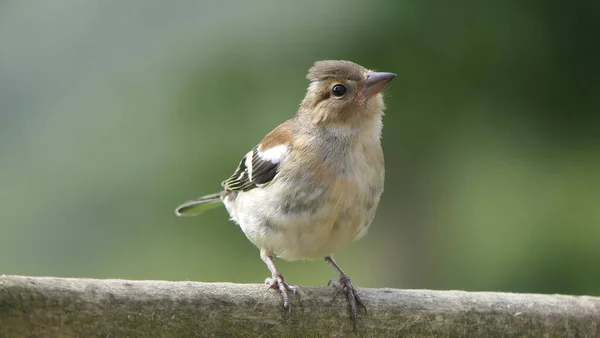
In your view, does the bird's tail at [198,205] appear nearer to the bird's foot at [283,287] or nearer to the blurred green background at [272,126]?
the blurred green background at [272,126]

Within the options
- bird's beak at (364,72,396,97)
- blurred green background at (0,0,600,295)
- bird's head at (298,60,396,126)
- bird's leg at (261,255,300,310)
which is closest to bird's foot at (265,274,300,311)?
bird's leg at (261,255,300,310)

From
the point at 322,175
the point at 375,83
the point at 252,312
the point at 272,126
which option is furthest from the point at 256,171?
the point at 272,126

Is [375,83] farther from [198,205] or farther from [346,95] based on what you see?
[198,205]

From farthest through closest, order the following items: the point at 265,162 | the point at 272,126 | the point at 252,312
Result: the point at 272,126, the point at 265,162, the point at 252,312

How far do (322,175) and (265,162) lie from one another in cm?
40

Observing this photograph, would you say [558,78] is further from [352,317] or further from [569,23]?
[352,317]

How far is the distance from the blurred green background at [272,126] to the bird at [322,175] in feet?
4.45

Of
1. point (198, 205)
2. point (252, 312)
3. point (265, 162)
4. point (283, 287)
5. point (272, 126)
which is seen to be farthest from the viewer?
point (272, 126)

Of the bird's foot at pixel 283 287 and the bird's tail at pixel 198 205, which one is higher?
the bird's tail at pixel 198 205

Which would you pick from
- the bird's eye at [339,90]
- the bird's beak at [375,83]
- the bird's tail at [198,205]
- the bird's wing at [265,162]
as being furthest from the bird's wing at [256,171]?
the bird's beak at [375,83]

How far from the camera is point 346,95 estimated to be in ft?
10.6

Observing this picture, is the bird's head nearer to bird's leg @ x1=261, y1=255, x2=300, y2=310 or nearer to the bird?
the bird

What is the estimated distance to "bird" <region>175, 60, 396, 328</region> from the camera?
298 centimetres

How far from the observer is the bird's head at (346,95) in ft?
10.5
